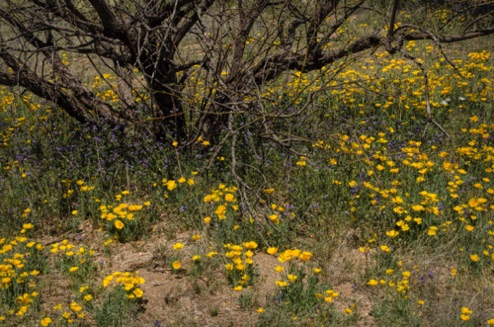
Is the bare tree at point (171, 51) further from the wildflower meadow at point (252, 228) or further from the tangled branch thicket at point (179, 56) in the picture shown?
the wildflower meadow at point (252, 228)

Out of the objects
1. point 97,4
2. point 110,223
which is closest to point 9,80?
point 97,4

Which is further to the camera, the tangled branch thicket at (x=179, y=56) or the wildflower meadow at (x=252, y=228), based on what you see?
the tangled branch thicket at (x=179, y=56)

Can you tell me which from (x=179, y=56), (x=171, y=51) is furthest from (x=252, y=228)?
(x=171, y=51)

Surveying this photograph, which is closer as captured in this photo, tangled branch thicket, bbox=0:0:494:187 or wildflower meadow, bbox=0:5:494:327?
wildflower meadow, bbox=0:5:494:327

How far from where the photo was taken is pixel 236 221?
4.76 meters

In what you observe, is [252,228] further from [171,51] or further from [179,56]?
→ [171,51]

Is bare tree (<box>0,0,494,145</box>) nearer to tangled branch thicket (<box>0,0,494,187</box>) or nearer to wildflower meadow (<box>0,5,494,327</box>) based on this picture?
tangled branch thicket (<box>0,0,494,187</box>)

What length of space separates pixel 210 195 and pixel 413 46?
593cm

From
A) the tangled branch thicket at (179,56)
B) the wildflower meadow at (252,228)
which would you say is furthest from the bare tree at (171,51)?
the wildflower meadow at (252,228)

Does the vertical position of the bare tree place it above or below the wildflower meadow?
above

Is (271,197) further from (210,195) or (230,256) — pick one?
(230,256)

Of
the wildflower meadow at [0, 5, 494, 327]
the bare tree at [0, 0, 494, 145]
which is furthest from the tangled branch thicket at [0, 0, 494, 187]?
the wildflower meadow at [0, 5, 494, 327]

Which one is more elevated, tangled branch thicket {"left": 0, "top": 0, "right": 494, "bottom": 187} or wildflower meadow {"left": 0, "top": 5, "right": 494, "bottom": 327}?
tangled branch thicket {"left": 0, "top": 0, "right": 494, "bottom": 187}

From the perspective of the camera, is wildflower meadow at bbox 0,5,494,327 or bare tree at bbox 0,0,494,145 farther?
bare tree at bbox 0,0,494,145
